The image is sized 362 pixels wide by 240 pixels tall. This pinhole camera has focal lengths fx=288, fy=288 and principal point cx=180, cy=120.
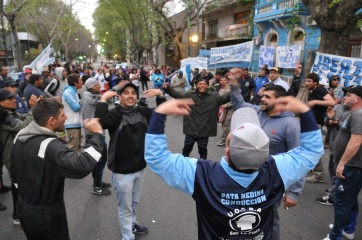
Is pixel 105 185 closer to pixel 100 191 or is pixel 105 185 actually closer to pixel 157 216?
pixel 100 191

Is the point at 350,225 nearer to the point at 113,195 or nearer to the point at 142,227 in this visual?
the point at 142,227

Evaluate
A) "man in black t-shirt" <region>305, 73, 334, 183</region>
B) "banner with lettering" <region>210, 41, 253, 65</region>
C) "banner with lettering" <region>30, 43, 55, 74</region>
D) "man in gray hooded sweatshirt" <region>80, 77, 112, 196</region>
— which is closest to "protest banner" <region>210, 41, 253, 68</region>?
"banner with lettering" <region>210, 41, 253, 65</region>

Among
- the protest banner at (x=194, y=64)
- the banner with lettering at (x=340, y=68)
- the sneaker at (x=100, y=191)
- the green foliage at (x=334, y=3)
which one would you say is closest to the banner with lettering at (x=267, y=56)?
the protest banner at (x=194, y=64)

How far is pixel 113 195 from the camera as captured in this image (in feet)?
15.7

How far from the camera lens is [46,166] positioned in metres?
2.29

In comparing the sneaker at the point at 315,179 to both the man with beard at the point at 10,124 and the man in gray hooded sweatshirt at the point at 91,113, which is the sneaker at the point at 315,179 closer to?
the man in gray hooded sweatshirt at the point at 91,113

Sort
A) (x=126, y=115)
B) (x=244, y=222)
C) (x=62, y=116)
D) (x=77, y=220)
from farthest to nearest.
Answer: (x=77, y=220) < (x=126, y=115) < (x=62, y=116) < (x=244, y=222)

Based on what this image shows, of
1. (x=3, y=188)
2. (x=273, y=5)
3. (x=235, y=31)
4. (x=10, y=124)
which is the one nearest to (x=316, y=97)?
(x=10, y=124)

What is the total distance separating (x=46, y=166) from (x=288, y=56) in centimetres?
1245

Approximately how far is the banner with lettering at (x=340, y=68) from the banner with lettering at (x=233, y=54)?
14.1 ft

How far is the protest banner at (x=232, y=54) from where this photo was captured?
12734 mm

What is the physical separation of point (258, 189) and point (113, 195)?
3600mm

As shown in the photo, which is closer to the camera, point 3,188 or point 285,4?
point 3,188

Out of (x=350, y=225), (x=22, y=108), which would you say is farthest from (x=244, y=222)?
(x=22, y=108)
